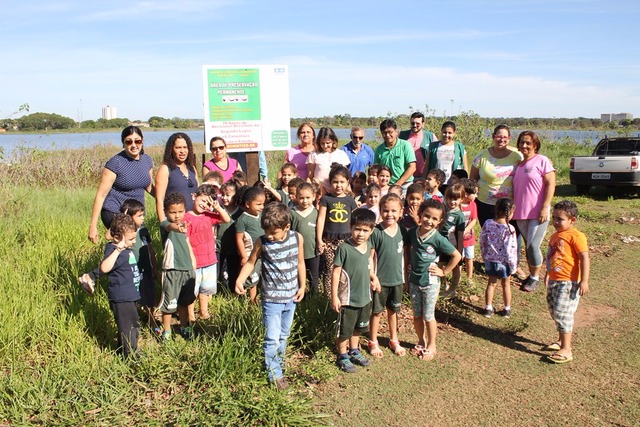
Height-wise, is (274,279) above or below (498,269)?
above

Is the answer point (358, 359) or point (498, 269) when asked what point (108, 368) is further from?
point (498, 269)

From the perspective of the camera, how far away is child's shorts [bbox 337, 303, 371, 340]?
4.06 metres

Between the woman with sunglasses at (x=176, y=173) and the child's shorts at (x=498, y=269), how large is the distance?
3.01 metres

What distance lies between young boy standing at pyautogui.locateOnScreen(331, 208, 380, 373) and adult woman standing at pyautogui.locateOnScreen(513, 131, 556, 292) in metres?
2.41

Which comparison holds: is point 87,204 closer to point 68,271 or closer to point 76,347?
point 68,271

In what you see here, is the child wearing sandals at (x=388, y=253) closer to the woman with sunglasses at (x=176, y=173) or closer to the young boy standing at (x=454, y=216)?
the young boy standing at (x=454, y=216)

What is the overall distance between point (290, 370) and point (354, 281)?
85 centimetres

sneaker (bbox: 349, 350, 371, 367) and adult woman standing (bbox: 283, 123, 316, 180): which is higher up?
adult woman standing (bbox: 283, 123, 316, 180)

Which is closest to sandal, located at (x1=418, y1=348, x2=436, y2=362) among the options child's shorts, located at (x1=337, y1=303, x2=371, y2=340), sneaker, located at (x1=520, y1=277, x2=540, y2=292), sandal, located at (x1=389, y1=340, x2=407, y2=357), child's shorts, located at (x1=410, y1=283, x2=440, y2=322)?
sandal, located at (x1=389, y1=340, x2=407, y2=357)

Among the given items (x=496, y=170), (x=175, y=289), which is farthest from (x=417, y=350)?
(x=496, y=170)

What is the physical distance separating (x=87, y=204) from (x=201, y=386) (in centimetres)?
592

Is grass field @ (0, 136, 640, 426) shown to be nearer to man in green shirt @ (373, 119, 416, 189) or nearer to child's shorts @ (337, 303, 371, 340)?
child's shorts @ (337, 303, 371, 340)

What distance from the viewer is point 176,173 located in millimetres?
4871

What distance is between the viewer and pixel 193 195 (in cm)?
475
